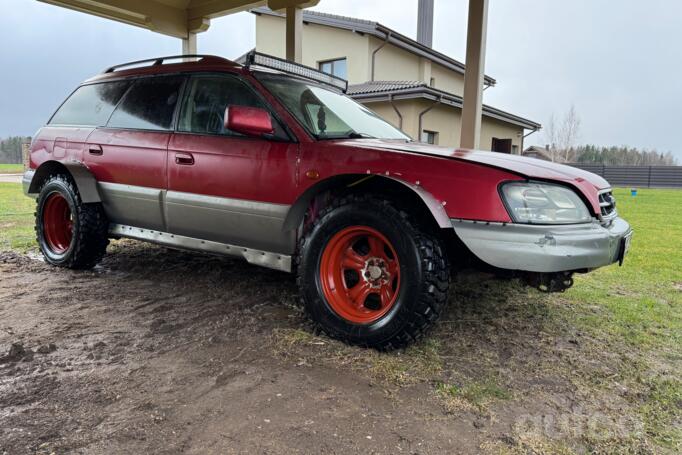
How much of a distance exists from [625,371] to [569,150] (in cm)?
4018

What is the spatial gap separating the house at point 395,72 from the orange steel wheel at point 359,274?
10.3 metres

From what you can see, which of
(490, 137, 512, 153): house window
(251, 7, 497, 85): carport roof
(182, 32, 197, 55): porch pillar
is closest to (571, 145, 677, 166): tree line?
(490, 137, 512, 153): house window

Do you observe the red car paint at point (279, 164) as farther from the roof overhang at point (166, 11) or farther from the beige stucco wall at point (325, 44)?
the beige stucco wall at point (325, 44)

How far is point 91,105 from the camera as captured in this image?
4.42 meters

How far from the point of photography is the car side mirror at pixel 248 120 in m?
2.88

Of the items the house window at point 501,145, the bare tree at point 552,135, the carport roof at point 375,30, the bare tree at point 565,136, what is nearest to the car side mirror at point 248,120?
the carport roof at point 375,30

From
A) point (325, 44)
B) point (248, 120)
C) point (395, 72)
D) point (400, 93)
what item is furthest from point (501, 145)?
point (248, 120)

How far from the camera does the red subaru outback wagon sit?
8.11 feet

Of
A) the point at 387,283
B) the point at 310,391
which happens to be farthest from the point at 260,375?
the point at 387,283

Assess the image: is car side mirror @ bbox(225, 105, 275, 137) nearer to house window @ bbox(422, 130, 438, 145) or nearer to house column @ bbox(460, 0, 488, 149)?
house column @ bbox(460, 0, 488, 149)

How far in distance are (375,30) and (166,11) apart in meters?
7.32

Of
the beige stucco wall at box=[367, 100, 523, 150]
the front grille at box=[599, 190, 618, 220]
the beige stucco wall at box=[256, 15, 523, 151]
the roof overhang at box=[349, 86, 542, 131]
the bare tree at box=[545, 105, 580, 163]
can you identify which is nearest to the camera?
the front grille at box=[599, 190, 618, 220]

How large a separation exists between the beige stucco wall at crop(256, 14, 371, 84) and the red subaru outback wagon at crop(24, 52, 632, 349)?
39.0ft

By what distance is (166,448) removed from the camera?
180cm
